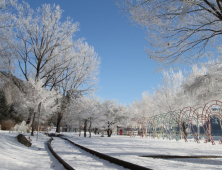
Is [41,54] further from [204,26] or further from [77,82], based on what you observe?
[204,26]

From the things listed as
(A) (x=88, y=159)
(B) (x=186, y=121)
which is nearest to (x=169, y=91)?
(B) (x=186, y=121)

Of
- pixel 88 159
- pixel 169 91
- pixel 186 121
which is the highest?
pixel 169 91

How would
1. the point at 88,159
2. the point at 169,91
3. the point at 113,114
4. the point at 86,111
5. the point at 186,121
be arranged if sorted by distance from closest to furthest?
the point at 88,159, the point at 186,121, the point at 86,111, the point at 169,91, the point at 113,114

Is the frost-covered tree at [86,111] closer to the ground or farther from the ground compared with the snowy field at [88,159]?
farther from the ground

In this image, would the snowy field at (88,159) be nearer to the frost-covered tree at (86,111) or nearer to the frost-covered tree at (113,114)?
the frost-covered tree at (86,111)

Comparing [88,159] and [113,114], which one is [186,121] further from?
[88,159]

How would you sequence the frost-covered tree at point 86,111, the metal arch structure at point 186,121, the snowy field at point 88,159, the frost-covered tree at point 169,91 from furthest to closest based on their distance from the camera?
the frost-covered tree at point 169,91 → the frost-covered tree at point 86,111 → the metal arch structure at point 186,121 → the snowy field at point 88,159

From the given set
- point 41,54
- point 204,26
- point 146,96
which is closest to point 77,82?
point 41,54

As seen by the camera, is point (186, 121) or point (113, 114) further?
point (113, 114)

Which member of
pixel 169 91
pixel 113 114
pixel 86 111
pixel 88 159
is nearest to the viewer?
pixel 88 159

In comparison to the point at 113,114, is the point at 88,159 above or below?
below

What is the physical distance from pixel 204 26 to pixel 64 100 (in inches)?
1025

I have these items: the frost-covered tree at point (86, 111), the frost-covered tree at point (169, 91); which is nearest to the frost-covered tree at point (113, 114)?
the frost-covered tree at point (86, 111)

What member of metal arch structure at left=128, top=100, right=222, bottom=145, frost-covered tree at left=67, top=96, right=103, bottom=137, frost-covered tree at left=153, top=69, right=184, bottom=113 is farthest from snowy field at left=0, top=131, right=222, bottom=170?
frost-covered tree at left=153, top=69, right=184, bottom=113
